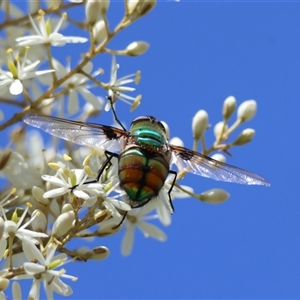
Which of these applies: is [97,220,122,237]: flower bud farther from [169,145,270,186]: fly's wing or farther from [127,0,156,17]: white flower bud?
[127,0,156,17]: white flower bud

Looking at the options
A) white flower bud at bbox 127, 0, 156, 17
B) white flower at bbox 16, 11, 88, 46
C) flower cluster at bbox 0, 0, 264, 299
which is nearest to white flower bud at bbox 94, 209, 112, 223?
flower cluster at bbox 0, 0, 264, 299

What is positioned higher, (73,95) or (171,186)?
(73,95)

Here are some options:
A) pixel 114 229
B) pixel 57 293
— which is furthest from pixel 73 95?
pixel 57 293

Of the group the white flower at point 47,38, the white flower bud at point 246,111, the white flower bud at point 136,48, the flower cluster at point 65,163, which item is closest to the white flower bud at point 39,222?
the flower cluster at point 65,163

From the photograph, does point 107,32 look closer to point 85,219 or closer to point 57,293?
point 85,219

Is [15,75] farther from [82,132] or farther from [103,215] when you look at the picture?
[103,215]

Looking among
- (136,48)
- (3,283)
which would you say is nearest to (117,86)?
(136,48)

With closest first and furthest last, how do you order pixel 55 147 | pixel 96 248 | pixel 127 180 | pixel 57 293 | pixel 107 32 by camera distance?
pixel 127 180
pixel 57 293
pixel 96 248
pixel 107 32
pixel 55 147
